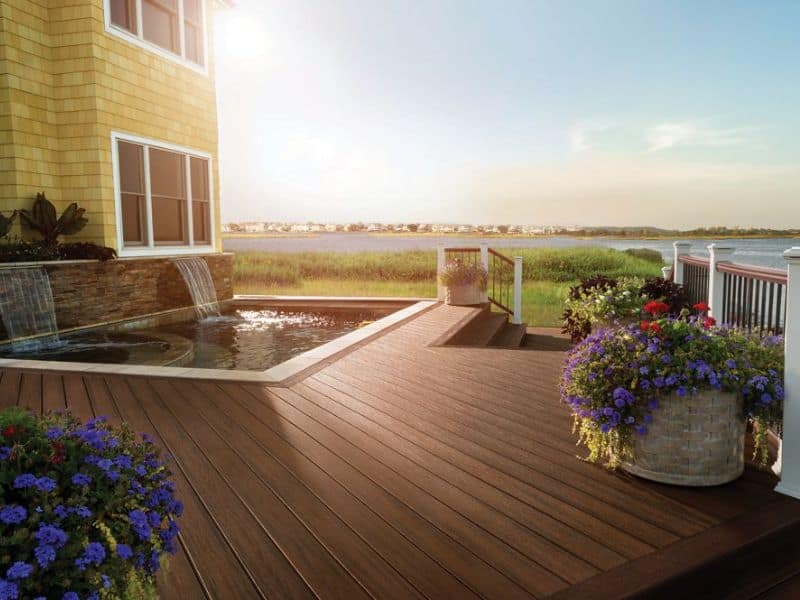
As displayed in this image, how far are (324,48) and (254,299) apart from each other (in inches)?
249

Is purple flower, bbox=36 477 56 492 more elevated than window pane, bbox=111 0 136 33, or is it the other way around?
window pane, bbox=111 0 136 33

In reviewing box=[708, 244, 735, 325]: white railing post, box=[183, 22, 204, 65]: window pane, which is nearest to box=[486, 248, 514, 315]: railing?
box=[708, 244, 735, 325]: white railing post

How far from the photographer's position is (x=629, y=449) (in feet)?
8.45

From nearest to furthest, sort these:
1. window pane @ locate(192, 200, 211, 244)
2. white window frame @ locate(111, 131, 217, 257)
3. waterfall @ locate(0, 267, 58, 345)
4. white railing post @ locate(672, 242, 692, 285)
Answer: white railing post @ locate(672, 242, 692, 285) → waterfall @ locate(0, 267, 58, 345) → white window frame @ locate(111, 131, 217, 257) → window pane @ locate(192, 200, 211, 244)

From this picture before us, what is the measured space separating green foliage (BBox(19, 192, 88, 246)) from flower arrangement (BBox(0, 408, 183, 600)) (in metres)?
7.00

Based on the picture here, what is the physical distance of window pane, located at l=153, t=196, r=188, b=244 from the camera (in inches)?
383

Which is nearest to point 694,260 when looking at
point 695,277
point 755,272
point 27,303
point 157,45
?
point 695,277

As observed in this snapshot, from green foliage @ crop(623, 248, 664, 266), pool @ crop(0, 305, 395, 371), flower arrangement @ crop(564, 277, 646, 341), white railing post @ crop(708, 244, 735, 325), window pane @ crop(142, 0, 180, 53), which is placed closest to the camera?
white railing post @ crop(708, 244, 735, 325)

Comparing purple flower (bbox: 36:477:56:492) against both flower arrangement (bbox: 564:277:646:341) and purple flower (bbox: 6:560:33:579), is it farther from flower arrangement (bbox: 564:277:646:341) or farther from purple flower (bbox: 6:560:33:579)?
flower arrangement (bbox: 564:277:646:341)

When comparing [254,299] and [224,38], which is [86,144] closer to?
[254,299]

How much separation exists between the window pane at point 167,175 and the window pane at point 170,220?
16 cm

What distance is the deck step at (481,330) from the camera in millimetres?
6789

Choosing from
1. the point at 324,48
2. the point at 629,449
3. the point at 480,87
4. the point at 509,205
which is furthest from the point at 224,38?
the point at 509,205

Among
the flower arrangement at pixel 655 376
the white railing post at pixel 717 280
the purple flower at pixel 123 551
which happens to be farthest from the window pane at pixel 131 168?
the purple flower at pixel 123 551
